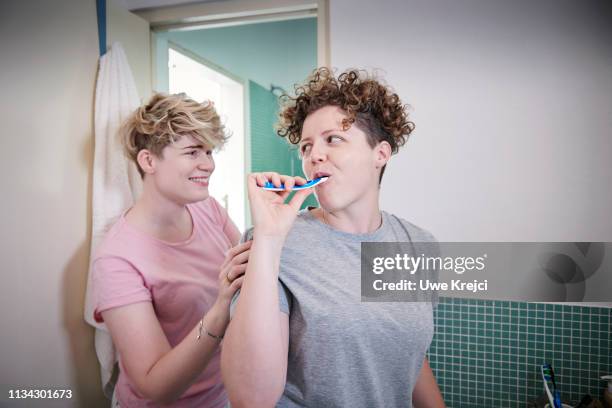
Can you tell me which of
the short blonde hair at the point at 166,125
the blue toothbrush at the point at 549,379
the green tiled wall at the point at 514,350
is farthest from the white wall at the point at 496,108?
the short blonde hair at the point at 166,125

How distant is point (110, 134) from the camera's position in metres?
1.13

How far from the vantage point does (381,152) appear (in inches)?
32.1

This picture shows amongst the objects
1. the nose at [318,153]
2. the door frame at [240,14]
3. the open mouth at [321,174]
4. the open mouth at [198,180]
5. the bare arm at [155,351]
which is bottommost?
the bare arm at [155,351]

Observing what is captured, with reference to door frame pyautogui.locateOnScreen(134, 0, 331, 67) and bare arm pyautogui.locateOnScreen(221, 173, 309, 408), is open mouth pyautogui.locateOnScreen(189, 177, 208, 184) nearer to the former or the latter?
bare arm pyautogui.locateOnScreen(221, 173, 309, 408)

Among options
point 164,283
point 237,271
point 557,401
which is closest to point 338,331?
point 237,271

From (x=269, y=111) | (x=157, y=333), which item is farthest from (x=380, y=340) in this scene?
(x=269, y=111)

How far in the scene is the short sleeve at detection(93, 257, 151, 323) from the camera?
841 millimetres

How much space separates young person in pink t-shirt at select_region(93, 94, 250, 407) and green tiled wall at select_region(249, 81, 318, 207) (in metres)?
1.08

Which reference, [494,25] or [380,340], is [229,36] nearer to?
[494,25]

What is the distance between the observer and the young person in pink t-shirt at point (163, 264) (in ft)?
2.72

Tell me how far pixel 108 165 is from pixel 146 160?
22 centimetres

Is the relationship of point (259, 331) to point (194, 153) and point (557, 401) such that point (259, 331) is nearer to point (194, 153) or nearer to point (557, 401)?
point (194, 153)

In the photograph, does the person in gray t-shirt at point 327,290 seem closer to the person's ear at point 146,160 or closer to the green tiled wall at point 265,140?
the person's ear at point 146,160

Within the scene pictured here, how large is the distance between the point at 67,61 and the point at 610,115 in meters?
1.44
